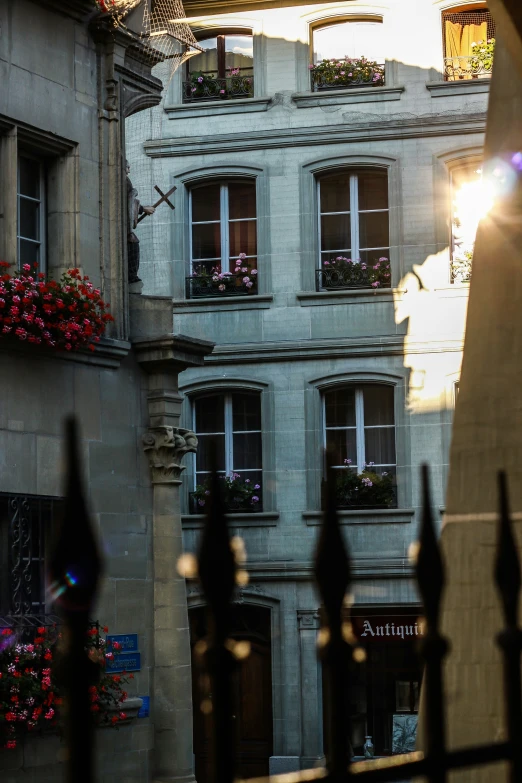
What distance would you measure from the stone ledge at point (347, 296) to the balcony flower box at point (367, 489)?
2.50m


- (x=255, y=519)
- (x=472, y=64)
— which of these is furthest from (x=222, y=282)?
(x=472, y=64)

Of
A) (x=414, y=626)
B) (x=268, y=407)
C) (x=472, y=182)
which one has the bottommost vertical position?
(x=414, y=626)

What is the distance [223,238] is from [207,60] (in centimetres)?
310

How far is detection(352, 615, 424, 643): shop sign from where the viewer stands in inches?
781

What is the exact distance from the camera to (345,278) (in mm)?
21156

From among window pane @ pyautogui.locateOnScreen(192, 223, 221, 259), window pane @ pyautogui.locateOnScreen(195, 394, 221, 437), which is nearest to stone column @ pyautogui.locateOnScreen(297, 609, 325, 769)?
window pane @ pyautogui.locateOnScreen(195, 394, 221, 437)

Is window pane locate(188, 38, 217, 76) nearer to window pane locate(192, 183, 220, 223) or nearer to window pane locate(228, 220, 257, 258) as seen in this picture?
window pane locate(192, 183, 220, 223)

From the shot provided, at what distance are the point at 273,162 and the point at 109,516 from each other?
422 inches

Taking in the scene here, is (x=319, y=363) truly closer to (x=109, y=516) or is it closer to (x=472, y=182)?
(x=472, y=182)

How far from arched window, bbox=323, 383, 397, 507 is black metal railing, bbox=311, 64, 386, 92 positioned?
15.8ft

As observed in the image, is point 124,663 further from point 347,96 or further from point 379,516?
point 347,96

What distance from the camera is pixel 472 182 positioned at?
68.9 ft

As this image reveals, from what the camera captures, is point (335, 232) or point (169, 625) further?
point (335, 232)

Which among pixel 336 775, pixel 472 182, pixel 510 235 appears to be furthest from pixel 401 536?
pixel 336 775
